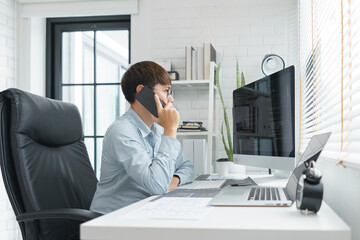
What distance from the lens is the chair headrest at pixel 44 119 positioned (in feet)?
5.00

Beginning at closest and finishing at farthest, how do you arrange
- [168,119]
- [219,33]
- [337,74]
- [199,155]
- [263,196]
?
1. [263,196]
2. [337,74]
3. [168,119]
4. [199,155]
5. [219,33]

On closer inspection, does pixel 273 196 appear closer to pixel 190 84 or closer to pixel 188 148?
pixel 188 148

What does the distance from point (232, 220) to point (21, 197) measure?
935 mm

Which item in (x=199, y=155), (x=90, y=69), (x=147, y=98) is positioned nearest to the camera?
(x=147, y=98)

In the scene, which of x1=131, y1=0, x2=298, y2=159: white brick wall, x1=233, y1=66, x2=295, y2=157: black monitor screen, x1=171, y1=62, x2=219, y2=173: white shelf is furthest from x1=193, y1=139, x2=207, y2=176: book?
x1=233, y1=66, x2=295, y2=157: black monitor screen

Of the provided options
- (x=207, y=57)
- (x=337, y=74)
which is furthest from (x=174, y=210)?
(x=207, y=57)

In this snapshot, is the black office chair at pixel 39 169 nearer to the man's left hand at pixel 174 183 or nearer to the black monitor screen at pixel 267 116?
the man's left hand at pixel 174 183

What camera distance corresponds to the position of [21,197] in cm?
150

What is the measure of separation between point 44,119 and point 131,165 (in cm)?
42

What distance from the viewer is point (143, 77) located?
6.00ft

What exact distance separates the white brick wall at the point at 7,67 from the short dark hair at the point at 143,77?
1.87 meters

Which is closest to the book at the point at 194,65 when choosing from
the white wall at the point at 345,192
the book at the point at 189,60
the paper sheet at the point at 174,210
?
the book at the point at 189,60

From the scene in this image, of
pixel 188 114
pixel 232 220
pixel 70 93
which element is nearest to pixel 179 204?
pixel 232 220

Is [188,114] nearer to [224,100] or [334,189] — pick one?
[224,100]
